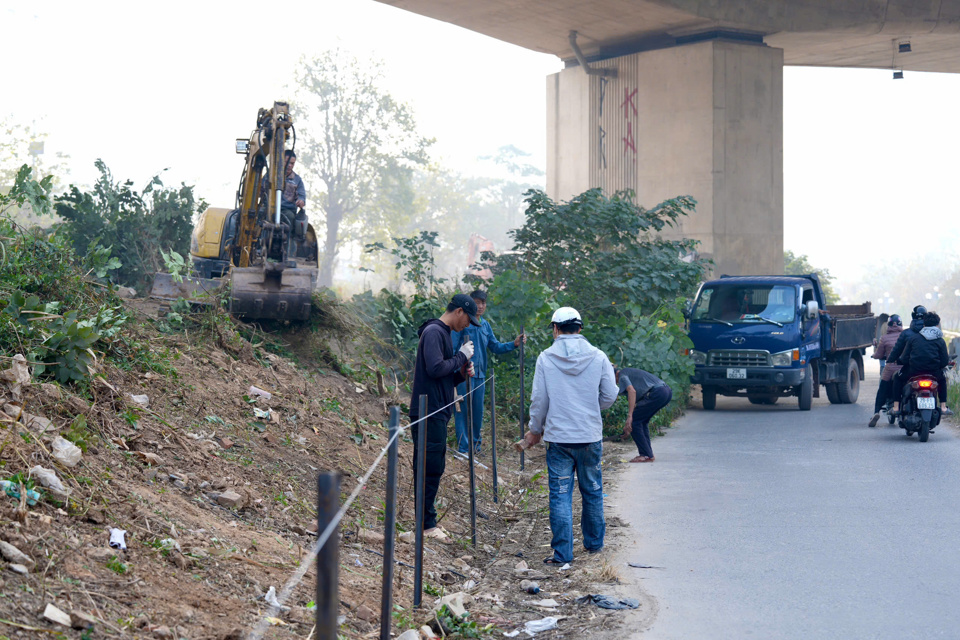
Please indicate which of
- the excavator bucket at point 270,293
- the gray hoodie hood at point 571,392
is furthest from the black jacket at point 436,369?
the excavator bucket at point 270,293

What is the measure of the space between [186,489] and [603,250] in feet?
43.6

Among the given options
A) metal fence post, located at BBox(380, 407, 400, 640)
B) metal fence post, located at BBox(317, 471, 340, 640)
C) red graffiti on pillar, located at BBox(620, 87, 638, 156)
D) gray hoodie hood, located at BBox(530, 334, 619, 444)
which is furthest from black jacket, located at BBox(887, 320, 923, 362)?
red graffiti on pillar, located at BBox(620, 87, 638, 156)

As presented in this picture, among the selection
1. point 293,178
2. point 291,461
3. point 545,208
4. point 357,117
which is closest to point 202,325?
point 293,178

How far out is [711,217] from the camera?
3030 centimetres

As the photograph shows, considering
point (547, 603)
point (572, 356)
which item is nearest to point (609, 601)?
point (547, 603)

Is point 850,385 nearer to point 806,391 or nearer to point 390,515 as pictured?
point 806,391

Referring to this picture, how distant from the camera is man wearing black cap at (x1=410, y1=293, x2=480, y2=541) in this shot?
7418 millimetres

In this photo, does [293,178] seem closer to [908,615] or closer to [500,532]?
[500,532]

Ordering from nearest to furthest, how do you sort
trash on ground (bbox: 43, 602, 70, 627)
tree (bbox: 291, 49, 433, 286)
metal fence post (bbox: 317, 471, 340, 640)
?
1. metal fence post (bbox: 317, 471, 340, 640)
2. trash on ground (bbox: 43, 602, 70, 627)
3. tree (bbox: 291, 49, 433, 286)

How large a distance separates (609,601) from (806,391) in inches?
514

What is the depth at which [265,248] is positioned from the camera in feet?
42.9

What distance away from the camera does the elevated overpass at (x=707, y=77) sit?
1144 inches

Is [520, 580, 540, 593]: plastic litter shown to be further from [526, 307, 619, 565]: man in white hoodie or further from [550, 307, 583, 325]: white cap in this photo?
[550, 307, 583, 325]: white cap

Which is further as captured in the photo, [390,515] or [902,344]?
[902,344]
